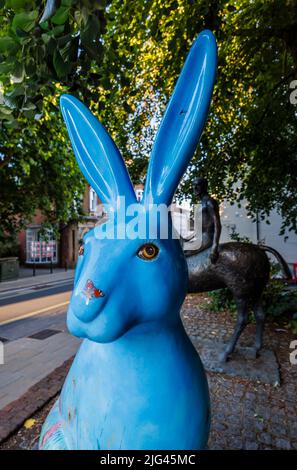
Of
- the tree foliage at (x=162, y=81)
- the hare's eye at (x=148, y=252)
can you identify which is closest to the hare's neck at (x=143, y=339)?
the hare's eye at (x=148, y=252)

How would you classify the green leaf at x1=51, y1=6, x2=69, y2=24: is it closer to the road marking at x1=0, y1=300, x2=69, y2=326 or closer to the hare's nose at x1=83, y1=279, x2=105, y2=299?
the hare's nose at x1=83, y1=279, x2=105, y2=299

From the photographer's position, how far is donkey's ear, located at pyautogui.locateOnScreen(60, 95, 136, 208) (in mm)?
1056

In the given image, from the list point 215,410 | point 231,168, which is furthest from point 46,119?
point 215,410

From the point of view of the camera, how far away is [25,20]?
1249 mm

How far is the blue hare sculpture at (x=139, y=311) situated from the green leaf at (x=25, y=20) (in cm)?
52

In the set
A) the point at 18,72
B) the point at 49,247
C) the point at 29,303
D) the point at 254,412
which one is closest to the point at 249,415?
the point at 254,412

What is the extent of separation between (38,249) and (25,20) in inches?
879

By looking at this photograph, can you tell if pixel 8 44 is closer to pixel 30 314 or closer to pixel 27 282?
pixel 30 314

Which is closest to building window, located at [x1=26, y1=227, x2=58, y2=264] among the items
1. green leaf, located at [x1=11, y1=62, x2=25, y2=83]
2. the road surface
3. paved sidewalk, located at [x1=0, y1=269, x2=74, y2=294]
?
paved sidewalk, located at [x1=0, y1=269, x2=74, y2=294]

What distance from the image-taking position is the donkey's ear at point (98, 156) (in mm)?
1056

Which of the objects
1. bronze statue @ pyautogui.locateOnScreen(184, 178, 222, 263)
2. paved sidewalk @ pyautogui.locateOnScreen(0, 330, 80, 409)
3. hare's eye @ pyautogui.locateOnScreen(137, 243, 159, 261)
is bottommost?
paved sidewalk @ pyautogui.locateOnScreen(0, 330, 80, 409)

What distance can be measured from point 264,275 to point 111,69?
288 centimetres

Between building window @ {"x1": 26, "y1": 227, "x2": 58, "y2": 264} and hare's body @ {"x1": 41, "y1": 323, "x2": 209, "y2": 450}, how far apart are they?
71.8ft
